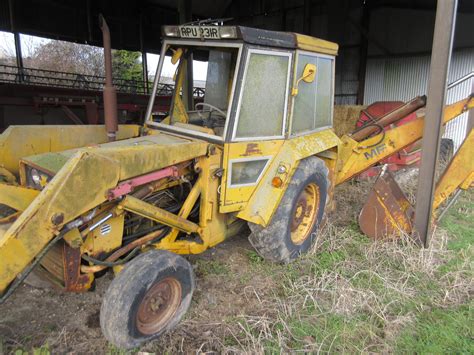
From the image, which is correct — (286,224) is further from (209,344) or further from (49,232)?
(49,232)

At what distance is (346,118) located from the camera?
9.30m

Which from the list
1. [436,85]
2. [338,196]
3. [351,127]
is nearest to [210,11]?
[351,127]

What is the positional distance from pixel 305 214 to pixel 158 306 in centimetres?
191

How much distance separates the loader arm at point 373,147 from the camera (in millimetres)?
4149

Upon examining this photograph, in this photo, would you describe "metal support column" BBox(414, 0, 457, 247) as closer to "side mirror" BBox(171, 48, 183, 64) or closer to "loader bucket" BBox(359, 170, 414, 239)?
"loader bucket" BBox(359, 170, 414, 239)

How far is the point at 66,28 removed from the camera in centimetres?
1320

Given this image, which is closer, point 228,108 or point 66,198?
point 66,198

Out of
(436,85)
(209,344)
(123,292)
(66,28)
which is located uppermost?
(66,28)

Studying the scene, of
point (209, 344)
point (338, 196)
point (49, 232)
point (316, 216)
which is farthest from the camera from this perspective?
point (338, 196)

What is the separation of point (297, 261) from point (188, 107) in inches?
75.6

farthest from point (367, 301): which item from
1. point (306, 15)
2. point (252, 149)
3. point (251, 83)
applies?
point (306, 15)

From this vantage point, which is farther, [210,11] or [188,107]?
[210,11]

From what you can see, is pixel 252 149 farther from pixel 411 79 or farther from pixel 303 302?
pixel 411 79

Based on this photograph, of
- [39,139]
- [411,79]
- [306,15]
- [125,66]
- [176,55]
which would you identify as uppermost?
[306,15]
